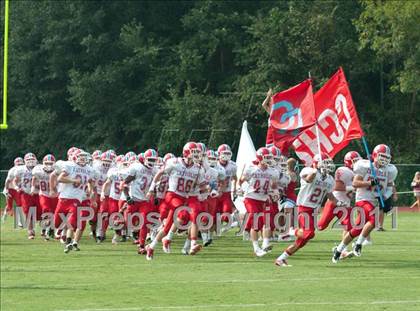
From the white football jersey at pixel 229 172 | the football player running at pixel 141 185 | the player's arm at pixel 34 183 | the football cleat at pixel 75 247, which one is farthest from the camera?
the player's arm at pixel 34 183

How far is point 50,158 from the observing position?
2370 centimetres

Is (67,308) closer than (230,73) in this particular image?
Yes

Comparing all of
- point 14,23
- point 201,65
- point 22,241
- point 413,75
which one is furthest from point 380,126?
point 22,241

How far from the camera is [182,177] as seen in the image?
18.1m

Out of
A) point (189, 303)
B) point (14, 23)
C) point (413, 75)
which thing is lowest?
point (189, 303)

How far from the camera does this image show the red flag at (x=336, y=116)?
21.1m

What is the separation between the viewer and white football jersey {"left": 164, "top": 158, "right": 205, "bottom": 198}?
18.1 metres

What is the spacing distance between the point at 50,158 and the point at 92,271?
324 inches

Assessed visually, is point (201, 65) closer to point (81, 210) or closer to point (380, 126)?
point (380, 126)

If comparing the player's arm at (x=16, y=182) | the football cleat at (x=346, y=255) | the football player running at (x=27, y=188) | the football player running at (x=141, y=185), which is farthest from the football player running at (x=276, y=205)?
the player's arm at (x=16, y=182)

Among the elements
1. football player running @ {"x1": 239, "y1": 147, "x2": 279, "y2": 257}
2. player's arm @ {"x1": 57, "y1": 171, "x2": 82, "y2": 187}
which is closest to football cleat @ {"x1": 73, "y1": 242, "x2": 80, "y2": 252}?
player's arm @ {"x1": 57, "y1": 171, "x2": 82, "y2": 187}

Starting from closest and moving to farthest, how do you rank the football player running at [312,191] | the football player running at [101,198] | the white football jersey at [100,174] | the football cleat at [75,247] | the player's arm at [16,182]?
the football player running at [312,191], the football cleat at [75,247], the football player running at [101,198], the white football jersey at [100,174], the player's arm at [16,182]

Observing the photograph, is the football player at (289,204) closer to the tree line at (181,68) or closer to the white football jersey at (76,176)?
the white football jersey at (76,176)

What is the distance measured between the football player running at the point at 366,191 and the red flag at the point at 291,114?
557 cm
